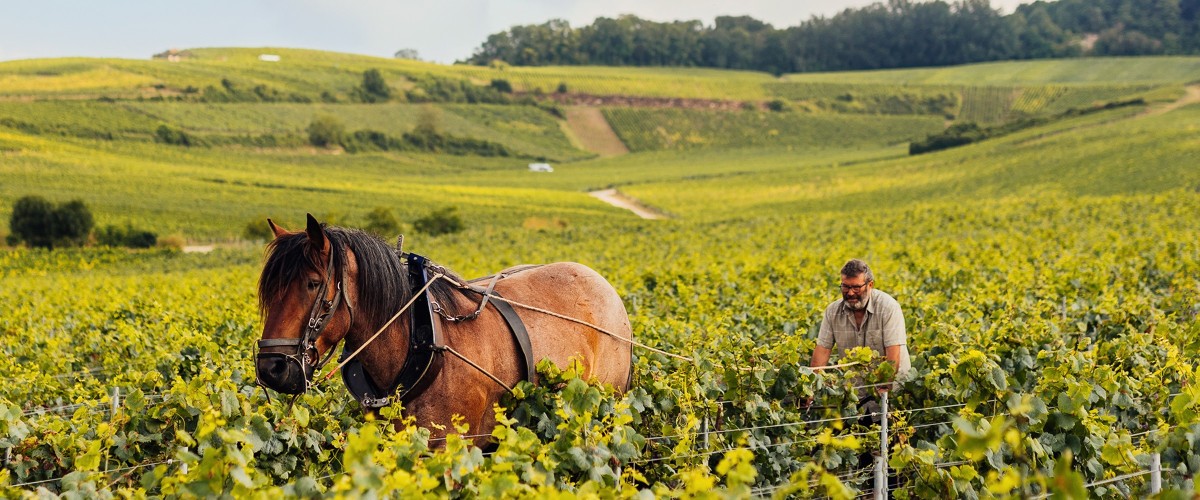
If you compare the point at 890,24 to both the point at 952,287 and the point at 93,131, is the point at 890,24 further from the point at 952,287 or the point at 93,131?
the point at 952,287

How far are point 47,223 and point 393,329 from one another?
184 feet

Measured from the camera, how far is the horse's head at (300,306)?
5.06 m

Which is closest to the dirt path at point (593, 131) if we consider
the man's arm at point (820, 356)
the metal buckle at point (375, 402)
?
the man's arm at point (820, 356)

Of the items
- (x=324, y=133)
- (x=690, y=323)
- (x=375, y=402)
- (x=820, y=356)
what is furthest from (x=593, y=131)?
(x=375, y=402)

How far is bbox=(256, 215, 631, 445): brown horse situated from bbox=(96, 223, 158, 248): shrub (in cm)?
5495

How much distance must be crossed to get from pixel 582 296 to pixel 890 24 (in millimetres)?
174595

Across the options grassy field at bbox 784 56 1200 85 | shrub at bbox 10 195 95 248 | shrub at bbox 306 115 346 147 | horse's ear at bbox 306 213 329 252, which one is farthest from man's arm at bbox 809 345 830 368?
grassy field at bbox 784 56 1200 85

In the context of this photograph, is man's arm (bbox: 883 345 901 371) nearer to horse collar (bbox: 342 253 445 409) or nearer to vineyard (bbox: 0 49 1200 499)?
vineyard (bbox: 0 49 1200 499)

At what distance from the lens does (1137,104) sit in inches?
3590

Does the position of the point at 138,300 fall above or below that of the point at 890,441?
below

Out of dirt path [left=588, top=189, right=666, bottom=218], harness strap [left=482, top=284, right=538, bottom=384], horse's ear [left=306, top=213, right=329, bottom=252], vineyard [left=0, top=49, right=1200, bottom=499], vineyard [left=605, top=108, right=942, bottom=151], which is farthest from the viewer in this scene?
vineyard [left=605, top=108, right=942, bottom=151]

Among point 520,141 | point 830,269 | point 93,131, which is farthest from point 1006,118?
point 830,269

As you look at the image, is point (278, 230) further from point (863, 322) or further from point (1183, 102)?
point (1183, 102)

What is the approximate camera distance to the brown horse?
205 inches
